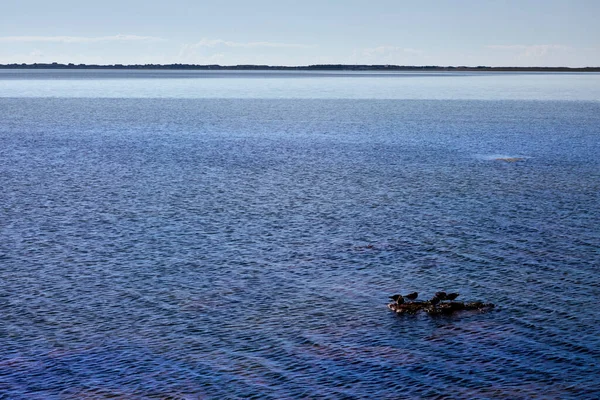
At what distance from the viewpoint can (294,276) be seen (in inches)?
1192

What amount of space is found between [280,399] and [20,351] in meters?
8.12

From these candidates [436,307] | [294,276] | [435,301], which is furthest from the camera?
[294,276]

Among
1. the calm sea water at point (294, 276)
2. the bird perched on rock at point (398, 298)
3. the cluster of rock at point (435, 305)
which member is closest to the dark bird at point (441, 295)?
the cluster of rock at point (435, 305)

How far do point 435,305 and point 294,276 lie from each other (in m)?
6.11

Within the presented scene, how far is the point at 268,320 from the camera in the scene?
83.7ft

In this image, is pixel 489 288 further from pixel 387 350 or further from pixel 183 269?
pixel 183 269

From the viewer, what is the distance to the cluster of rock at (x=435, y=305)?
2614 centimetres

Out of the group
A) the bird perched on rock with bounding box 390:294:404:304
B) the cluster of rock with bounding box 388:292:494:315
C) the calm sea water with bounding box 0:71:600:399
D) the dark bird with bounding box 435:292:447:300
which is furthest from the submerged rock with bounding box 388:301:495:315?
the calm sea water with bounding box 0:71:600:399

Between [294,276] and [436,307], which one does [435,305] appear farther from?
[294,276]

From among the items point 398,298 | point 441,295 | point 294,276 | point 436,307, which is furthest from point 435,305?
point 294,276

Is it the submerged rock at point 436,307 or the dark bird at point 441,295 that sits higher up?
the dark bird at point 441,295

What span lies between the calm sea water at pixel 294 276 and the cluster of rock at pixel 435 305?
55 centimetres

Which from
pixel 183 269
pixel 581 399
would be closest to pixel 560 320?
pixel 581 399

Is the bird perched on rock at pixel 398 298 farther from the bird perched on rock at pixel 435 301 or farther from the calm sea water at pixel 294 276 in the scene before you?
the bird perched on rock at pixel 435 301
